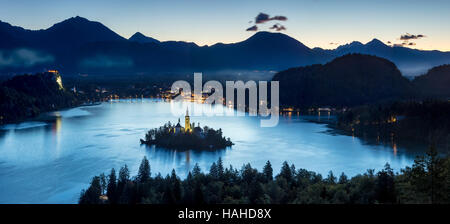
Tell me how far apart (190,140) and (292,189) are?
32.3ft

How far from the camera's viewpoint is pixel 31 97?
121ft

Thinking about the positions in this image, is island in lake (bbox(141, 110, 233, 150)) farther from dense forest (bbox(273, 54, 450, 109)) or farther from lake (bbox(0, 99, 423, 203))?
dense forest (bbox(273, 54, 450, 109))

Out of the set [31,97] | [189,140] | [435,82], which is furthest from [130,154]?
[435,82]

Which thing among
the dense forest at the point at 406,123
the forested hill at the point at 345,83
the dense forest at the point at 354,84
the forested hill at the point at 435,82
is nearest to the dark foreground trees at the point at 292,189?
the dense forest at the point at 406,123

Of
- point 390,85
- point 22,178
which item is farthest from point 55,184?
point 390,85

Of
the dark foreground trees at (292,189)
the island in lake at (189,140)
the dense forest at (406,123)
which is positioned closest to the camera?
the dark foreground trees at (292,189)

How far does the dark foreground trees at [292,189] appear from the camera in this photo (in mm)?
4348

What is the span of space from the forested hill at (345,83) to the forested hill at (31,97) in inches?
929

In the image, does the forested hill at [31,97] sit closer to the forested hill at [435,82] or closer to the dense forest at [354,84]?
the dense forest at [354,84]

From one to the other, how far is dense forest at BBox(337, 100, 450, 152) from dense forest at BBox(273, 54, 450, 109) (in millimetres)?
11331

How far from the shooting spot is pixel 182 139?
17.8 meters

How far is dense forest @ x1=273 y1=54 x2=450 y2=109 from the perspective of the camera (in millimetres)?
36938
